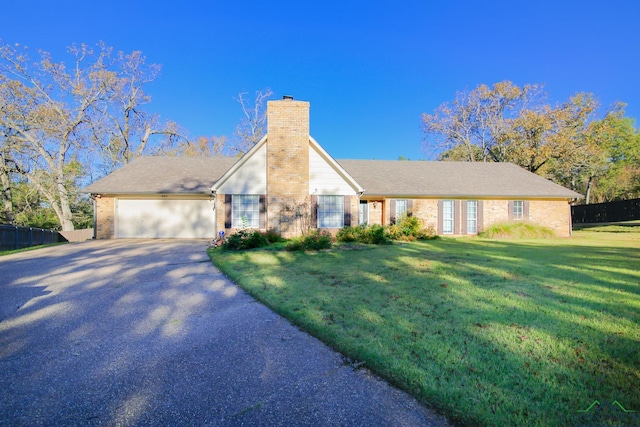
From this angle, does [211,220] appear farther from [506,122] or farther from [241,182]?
[506,122]

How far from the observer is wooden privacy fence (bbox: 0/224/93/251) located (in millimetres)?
12609

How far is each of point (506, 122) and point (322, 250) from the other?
25.9 metres

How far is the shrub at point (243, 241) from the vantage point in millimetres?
10359

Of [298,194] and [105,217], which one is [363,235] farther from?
[105,217]

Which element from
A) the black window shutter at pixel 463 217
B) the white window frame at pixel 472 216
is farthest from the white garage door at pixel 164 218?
the white window frame at pixel 472 216

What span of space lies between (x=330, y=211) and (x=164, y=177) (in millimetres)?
9624

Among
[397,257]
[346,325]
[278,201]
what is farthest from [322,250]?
[346,325]

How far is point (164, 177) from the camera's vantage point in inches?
657

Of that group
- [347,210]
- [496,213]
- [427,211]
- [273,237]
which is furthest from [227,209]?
[496,213]

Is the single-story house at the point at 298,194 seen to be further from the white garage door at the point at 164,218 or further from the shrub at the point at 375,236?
the shrub at the point at 375,236

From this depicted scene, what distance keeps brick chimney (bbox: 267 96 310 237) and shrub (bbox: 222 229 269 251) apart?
214 centimetres

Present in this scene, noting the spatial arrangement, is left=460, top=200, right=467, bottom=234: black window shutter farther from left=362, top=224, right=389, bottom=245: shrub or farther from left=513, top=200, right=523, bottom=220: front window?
left=362, top=224, right=389, bottom=245: shrub

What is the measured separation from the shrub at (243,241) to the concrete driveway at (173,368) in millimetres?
5053

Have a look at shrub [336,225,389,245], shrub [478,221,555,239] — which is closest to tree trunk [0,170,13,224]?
shrub [336,225,389,245]
